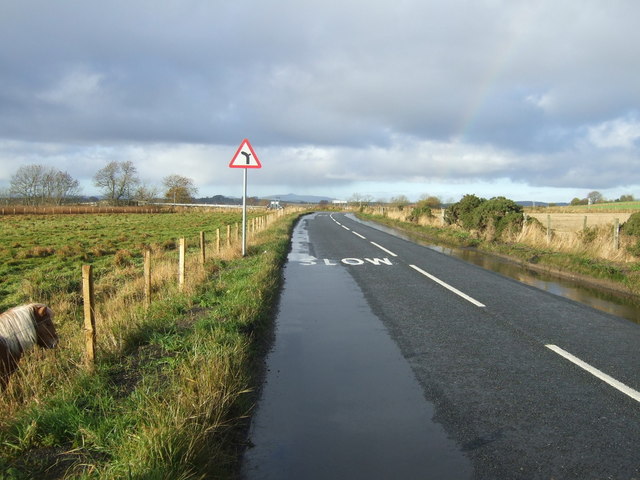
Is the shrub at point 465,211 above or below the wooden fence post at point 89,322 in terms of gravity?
above

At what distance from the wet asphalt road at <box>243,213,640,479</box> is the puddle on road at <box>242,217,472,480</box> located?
14mm

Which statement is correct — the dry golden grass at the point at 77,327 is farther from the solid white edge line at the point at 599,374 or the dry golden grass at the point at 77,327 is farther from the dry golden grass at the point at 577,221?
the dry golden grass at the point at 577,221

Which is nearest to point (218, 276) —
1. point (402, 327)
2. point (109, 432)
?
point (402, 327)

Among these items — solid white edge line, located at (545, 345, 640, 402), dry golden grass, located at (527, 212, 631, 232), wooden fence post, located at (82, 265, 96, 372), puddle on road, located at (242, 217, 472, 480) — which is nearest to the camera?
puddle on road, located at (242, 217, 472, 480)

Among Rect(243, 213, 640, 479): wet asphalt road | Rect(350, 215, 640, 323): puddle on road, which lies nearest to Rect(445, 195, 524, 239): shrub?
Rect(350, 215, 640, 323): puddle on road

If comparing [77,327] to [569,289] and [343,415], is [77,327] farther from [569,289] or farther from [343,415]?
[569,289]

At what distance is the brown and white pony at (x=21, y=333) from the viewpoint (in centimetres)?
507

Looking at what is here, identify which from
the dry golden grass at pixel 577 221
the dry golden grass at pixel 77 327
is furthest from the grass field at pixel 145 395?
the dry golden grass at pixel 577 221

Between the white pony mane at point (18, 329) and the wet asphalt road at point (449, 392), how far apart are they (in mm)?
2898

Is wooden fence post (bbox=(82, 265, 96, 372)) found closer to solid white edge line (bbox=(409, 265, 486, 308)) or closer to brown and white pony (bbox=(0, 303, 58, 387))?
brown and white pony (bbox=(0, 303, 58, 387))

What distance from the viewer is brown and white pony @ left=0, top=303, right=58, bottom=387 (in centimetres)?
507

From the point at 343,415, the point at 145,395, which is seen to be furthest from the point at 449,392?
the point at 145,395

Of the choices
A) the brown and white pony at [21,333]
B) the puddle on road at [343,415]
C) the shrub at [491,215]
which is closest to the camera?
the puddle on road at [343,415]

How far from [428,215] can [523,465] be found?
33349 mm
